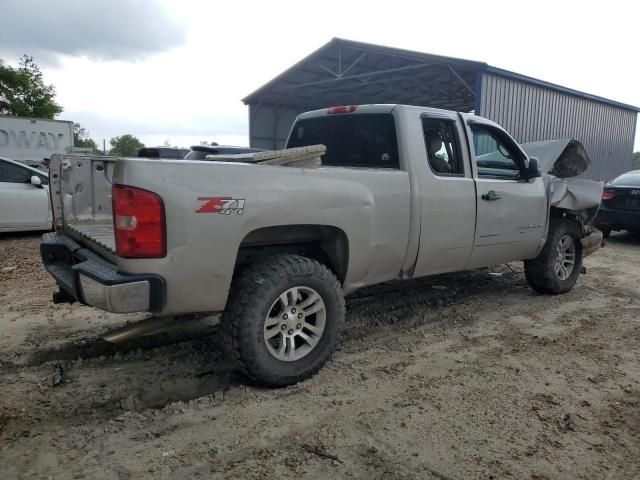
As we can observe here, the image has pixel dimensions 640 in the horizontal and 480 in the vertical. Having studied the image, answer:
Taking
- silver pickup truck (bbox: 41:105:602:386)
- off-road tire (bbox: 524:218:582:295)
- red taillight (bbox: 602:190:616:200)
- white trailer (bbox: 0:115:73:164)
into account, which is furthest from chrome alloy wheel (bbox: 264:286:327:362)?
white trailer (bbox: 0:115:73:164)

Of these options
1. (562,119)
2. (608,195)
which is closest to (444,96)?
(562,119)

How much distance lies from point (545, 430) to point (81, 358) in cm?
314

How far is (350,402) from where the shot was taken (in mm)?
2961

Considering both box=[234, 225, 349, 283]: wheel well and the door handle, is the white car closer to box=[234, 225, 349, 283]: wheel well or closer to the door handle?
box=[234, 225, 349, 283]: wheel well

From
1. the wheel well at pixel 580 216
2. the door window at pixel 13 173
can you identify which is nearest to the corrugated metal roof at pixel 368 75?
the wheel well at pixel 580 216

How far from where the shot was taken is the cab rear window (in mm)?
3926

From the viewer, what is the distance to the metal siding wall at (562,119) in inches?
564

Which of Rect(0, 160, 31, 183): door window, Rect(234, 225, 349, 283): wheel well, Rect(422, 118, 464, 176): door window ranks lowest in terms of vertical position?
Rect(234, 225, 349, 283): wheel well

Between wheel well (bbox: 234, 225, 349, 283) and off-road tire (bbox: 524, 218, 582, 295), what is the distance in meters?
2.85

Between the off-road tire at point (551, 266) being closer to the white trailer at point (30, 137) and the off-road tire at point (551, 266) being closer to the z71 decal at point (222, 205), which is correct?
the z71 decal at point (222, 205)

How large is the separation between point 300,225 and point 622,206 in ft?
27.7

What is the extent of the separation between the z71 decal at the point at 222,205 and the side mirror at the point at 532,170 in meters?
3.21

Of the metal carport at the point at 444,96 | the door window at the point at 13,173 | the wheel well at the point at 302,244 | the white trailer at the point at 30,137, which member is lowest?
the wheel well at the point at 302,244

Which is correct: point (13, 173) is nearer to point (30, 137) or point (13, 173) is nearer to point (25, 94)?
point (30, 137)
